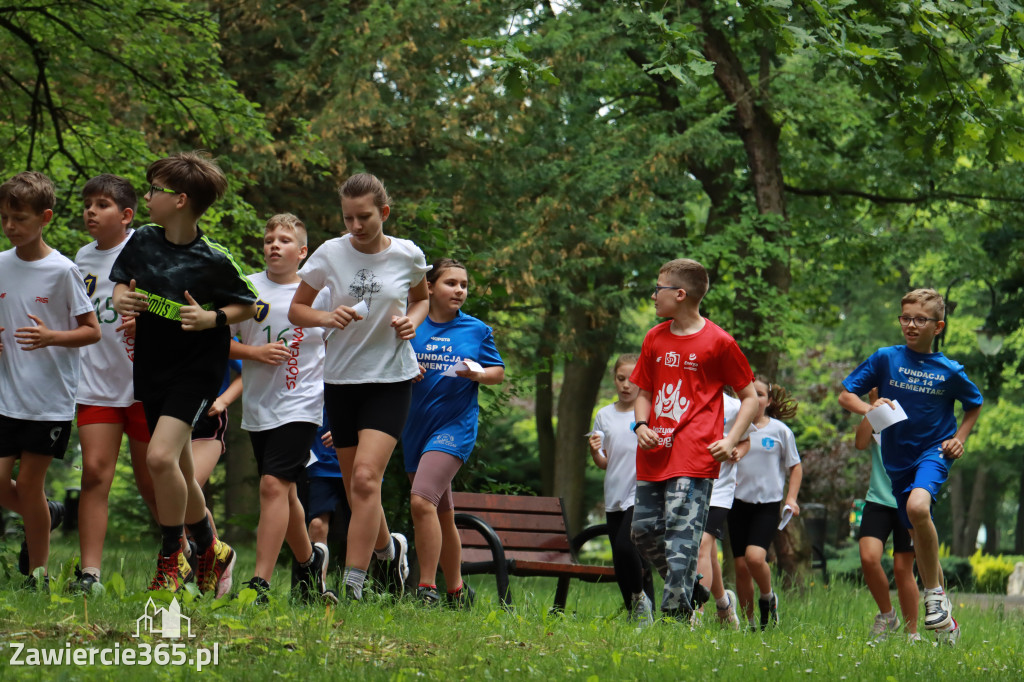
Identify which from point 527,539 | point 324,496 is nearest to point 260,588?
point 324,496

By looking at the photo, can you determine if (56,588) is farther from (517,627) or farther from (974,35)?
(974,35)

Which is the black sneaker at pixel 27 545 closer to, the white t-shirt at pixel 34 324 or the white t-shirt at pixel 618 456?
the white t-shirt at pixel 34 324

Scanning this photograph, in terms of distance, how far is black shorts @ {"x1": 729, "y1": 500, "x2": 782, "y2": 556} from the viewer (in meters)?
9.28

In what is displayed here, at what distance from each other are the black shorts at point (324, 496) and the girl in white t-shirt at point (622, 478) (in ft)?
6.14

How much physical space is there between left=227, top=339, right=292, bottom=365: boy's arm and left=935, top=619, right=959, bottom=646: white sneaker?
4226mm

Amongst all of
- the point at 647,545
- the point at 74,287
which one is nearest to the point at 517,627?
the point at 647,545

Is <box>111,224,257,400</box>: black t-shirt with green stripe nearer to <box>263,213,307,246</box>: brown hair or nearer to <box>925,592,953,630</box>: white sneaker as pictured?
<box>263,213,307,246</box>: brown hair

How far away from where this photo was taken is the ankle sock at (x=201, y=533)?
641 centimetres

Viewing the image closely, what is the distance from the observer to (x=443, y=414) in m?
7.01

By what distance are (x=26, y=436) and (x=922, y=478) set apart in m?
5.50

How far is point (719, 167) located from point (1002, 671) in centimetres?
1548

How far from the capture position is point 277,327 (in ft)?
23.1

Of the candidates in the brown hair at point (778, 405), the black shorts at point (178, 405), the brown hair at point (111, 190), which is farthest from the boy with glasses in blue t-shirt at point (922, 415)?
the brown hair at point (111, 190)

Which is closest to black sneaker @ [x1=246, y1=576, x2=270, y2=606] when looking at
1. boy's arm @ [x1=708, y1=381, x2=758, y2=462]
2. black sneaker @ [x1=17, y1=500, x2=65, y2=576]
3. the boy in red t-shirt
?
black sneaker @ [x1=17, y1=500, x2=65, y2=576]
